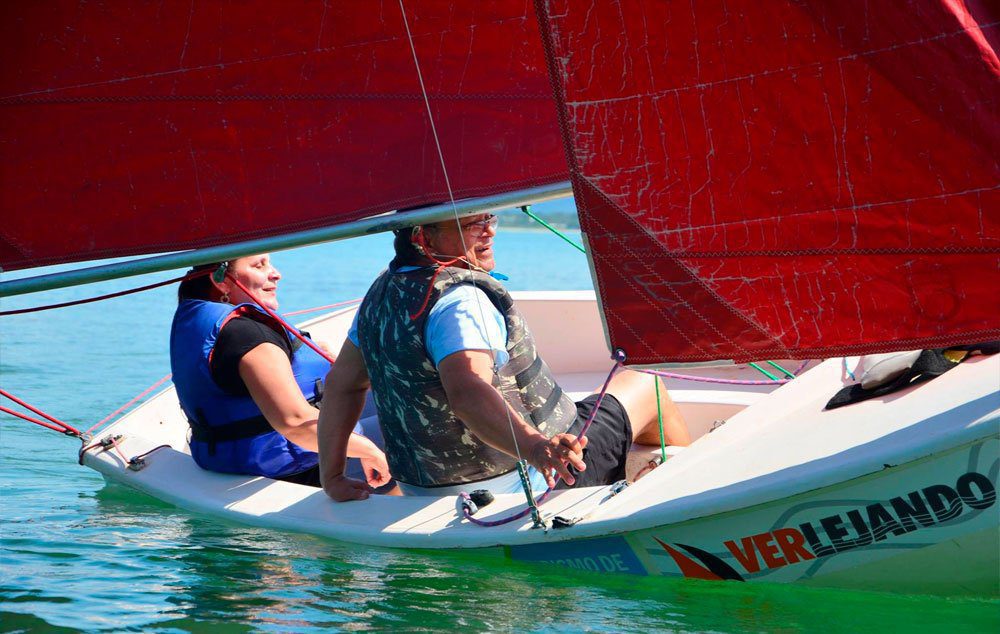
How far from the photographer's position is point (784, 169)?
2.10 meters

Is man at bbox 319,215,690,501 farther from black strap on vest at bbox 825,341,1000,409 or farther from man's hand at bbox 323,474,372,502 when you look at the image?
black strap on vest at bbox 825,341,1000,409

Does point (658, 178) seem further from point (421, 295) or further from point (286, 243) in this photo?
point (286, 243)

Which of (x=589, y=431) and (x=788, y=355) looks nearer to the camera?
(x=788, y=355)

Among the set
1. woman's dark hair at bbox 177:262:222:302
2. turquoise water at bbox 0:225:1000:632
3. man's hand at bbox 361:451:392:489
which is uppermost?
woman's dark hair at bbox 177:262:222:302

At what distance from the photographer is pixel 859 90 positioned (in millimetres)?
2037

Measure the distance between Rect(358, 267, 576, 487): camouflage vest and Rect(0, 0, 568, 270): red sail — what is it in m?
0.20

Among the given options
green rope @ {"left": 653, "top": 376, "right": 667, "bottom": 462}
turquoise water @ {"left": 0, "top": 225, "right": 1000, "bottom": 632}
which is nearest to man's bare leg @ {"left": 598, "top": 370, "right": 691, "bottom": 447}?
green rope @ {"left": 653, "top": 376, "right": 667, "bottom": 462}

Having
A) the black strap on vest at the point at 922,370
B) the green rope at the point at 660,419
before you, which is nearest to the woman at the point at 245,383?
the green rope at the point at 660,419

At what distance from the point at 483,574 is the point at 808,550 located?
27.0 inches

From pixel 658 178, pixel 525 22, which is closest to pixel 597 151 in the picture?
pixel 658 178

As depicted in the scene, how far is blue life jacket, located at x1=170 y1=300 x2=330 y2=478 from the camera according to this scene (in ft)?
9.61

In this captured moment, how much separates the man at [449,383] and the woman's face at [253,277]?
49 cm

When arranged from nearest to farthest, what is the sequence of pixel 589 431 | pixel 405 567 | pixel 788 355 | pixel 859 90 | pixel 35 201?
pixel 859 90 < pixel 788 355 < pixel 35 201 < pixel 405 567 < pixel 589 431

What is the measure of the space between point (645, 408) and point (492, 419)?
0.94 m
